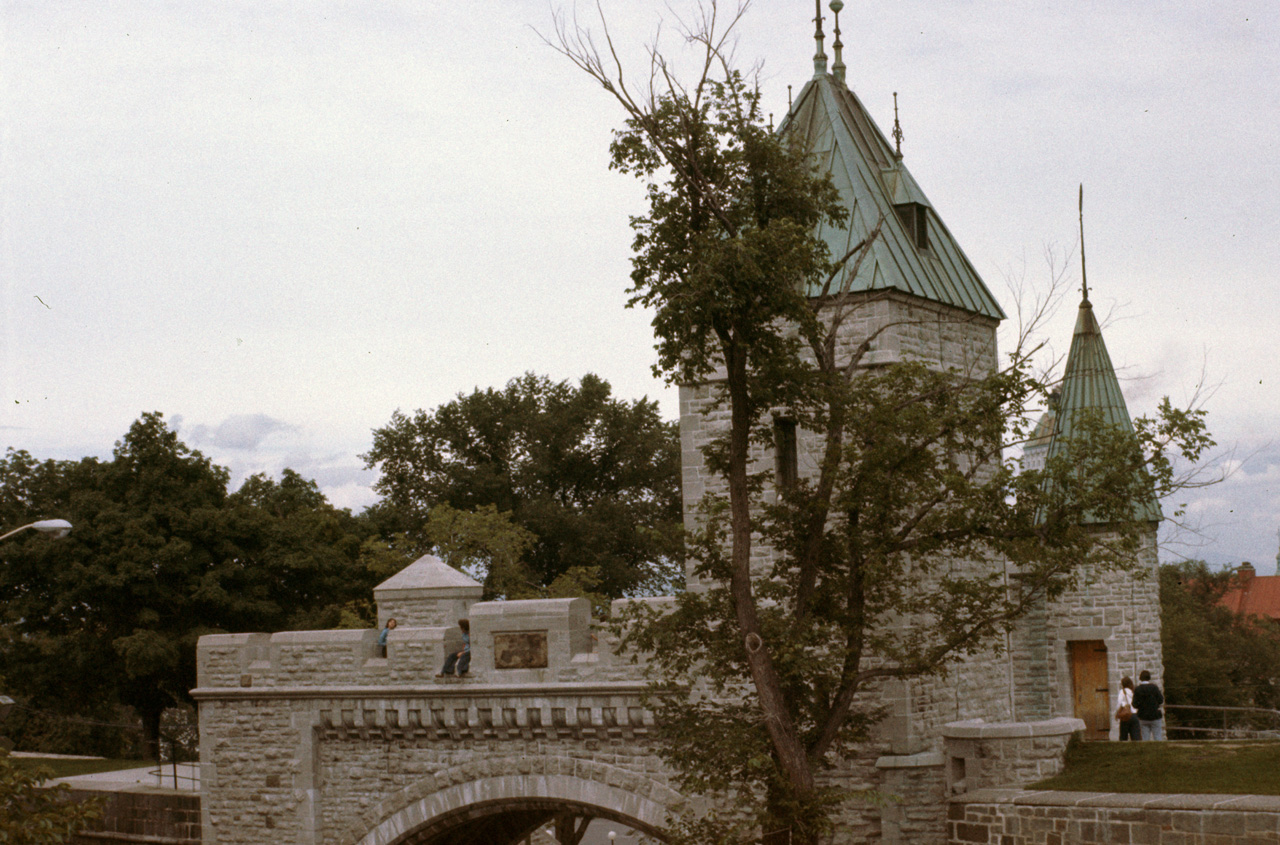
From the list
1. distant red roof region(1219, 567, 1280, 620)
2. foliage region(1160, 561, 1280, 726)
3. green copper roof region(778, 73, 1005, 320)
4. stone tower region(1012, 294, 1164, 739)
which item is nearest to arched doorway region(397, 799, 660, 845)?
stone tower region(1012, 294, 1164, 739)

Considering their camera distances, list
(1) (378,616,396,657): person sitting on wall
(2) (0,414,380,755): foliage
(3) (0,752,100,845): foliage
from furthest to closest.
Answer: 1. (2) (0,414,380,755): foliage
2. (1) (378,616,396,657): person sitting on wall
3. (3) (0,752,100,845): foliage

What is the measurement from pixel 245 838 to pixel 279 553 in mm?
15048

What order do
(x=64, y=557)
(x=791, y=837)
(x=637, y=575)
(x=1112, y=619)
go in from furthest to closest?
(x=637, y=575)
(x=64, y=557)
(x=1112, y=619)
(x=791, y=837)

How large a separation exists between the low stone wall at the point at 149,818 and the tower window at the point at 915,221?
38.9 feet

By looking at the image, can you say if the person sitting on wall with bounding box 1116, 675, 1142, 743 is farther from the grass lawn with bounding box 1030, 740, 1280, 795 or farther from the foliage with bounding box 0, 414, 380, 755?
the foliage with bounding box 0, 414, 380, 755

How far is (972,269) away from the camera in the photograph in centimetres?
1517

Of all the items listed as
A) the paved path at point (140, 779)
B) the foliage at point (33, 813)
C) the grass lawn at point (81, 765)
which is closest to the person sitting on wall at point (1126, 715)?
the foliage at point (33, 813)

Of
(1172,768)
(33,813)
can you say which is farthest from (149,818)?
(1172,768)

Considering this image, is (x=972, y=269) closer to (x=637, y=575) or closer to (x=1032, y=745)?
(x=1032, y=745)

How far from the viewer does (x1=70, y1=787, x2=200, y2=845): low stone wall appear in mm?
17250

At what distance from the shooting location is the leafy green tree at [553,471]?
40375 millimetres

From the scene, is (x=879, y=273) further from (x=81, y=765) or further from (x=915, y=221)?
(x=81, y=765)

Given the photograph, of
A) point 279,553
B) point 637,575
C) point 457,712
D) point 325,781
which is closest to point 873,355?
point 457,712

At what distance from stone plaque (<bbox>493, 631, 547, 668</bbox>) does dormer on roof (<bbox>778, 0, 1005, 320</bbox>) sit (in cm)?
524
